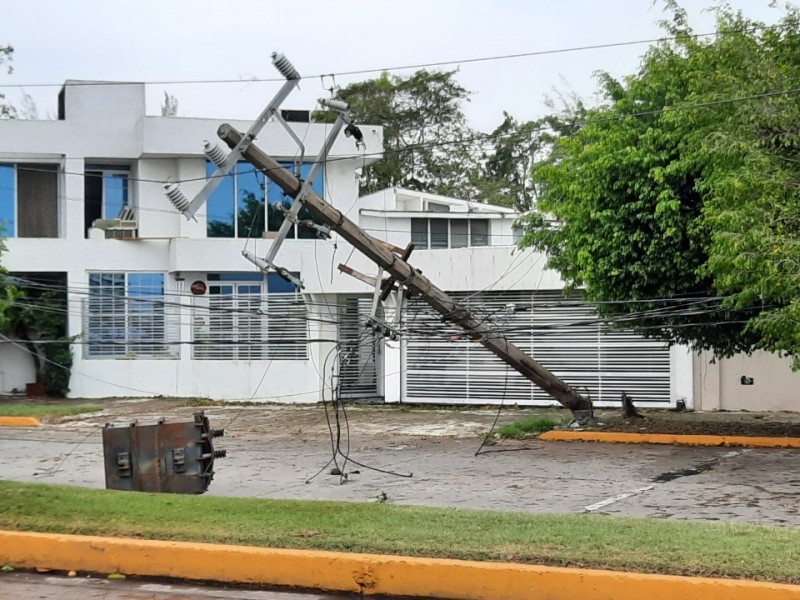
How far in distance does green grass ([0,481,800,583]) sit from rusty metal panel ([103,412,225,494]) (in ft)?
3.49

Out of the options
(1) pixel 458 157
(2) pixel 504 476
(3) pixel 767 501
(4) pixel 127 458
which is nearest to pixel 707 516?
(3) pixel 767 501

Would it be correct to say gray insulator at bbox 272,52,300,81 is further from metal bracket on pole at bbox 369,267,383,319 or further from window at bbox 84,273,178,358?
window at bbox 84,273,178,358

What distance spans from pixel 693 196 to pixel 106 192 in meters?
19.2

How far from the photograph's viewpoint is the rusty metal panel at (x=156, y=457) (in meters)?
11.7

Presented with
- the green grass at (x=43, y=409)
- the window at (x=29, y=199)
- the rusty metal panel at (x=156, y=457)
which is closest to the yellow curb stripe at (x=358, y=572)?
the rusty metal panel at (x=156, y=457)

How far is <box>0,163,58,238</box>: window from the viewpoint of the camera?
30.2 metres

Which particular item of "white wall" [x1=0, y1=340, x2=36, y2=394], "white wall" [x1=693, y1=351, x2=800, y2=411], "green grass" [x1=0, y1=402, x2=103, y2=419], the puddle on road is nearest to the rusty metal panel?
the puddle on road

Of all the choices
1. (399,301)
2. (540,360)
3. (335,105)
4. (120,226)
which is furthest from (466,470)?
(120,226)

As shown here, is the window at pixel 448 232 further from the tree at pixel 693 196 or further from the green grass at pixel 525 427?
the green grass at pixel 525 427

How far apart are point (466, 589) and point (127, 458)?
5838 mm

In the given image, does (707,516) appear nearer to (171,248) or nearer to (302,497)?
(302,497)

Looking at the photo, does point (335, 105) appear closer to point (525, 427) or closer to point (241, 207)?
point (525, 427)

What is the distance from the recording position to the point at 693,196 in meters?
17.2

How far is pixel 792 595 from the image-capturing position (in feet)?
21.0
